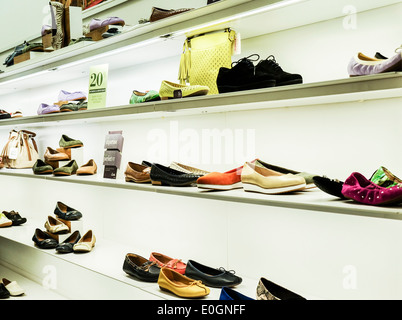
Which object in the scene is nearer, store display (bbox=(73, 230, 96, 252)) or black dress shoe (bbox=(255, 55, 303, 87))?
black dress shoe (bbox=(255, 55, 303, 87))

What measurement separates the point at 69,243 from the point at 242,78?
5.81 feet

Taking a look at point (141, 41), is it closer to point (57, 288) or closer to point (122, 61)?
point (122, 61)

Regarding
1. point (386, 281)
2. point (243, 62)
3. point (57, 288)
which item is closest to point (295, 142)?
point (243, 62)

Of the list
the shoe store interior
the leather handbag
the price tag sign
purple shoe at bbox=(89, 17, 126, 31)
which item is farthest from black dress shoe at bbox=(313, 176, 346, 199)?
the leather handbag

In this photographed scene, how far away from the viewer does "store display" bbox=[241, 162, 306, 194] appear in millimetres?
1725

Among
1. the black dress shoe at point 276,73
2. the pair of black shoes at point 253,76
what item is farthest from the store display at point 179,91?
the black dress shoe at point 276,73

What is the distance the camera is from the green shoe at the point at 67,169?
2.94 meters

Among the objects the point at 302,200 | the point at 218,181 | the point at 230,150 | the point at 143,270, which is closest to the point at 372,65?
the point at 302,200

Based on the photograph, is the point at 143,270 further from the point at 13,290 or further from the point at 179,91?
the point at 13,290

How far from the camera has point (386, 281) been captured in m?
1.80

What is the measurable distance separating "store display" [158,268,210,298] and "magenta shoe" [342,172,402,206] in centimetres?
85

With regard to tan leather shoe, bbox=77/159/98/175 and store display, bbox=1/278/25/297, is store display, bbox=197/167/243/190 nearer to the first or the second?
tan leather shoe, bbox=77/159/98/175

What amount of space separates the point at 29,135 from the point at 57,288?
4.57 feet

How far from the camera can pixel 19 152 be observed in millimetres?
3611
